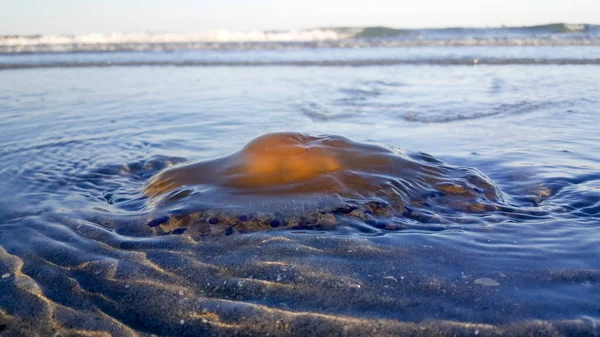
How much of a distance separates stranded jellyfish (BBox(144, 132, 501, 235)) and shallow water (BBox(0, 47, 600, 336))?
9 cm

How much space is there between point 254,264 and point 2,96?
7739 millimetres

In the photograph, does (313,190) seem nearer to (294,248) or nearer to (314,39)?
(294,248)

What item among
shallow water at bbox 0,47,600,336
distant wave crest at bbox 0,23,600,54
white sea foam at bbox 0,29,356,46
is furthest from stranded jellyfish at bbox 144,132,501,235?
white sea foam at bbox 0,29,356,46

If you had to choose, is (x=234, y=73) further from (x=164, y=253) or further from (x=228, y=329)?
(x=228, y=329)

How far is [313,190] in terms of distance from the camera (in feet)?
10.6

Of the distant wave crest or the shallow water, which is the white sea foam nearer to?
the distant wave crest

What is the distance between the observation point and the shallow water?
6.45ft

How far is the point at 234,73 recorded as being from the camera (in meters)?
12.2

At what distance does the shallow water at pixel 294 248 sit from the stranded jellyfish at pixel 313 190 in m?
0.09

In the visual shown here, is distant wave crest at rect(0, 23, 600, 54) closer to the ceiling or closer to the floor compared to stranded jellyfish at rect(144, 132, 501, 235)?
closer to the ceiling

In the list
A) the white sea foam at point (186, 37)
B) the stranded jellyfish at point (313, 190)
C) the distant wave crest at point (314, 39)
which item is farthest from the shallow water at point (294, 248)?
the white sea foam at point (186, 37)

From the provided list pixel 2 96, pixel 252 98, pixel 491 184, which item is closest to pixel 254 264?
pixel 491 184

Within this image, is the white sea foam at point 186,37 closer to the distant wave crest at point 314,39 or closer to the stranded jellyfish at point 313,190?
the distant wave crest at point 314,39

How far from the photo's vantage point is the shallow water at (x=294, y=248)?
1.97 meters
